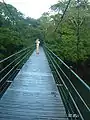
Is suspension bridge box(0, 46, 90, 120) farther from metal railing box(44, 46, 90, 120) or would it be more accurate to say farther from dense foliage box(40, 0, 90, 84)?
dense foliage box(40, 0, 90, 84)

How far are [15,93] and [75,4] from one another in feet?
67.4

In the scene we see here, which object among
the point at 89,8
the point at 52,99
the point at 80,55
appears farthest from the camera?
the point at 89,8

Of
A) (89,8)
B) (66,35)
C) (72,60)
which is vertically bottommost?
(72,60)

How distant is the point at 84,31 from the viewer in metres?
24.2

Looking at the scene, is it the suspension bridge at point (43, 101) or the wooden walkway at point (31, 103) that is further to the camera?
the wooden walkway at point (31, 103)

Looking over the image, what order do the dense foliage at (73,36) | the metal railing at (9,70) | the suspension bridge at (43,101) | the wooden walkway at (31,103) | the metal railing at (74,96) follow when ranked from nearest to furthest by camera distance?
the metal railing at (74,96)
the suspension bridge at (43,101)
the wooden walkway at (31,103)
the metal railing at (9,70)
the dense foliage at (73,36)

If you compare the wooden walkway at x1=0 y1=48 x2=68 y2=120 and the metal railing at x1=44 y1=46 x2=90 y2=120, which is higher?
the metal railing at x1=44 y1=46 x2=90 y2=120

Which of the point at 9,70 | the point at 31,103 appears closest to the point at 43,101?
A: the point at 31,103

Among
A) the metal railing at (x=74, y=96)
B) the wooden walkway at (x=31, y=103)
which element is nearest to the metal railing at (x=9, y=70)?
the wooden walkway at (x=31, y=103)

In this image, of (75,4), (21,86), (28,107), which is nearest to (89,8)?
(75,4)

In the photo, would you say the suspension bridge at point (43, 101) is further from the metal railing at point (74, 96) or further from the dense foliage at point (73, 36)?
the dense foliage at point (73, 36)

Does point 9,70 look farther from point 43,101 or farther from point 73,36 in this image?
point 73,36

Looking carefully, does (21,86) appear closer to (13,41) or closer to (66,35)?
(13,41)

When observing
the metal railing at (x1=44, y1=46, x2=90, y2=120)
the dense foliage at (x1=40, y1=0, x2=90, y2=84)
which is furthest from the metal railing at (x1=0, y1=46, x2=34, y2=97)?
the dense foliage at (x1=40, y1=0, x2=90, y2=84)
